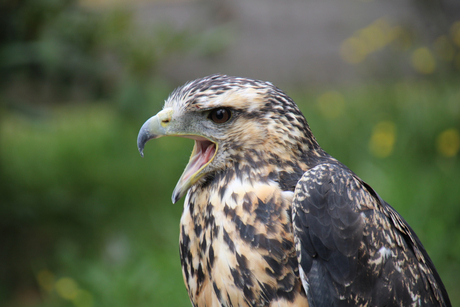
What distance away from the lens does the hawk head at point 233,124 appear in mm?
1768

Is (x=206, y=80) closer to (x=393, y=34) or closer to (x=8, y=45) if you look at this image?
(x=8, y=45)

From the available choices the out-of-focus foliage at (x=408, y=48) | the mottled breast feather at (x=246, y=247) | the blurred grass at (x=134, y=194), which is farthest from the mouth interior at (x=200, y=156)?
the out-of-focus foliage at (x=408, y=48)

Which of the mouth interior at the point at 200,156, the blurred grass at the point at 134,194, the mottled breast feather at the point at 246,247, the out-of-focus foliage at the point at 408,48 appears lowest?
the blurred grass at the point at 134,194

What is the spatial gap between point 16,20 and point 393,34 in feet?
12.7

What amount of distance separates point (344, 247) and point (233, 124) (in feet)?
2.07

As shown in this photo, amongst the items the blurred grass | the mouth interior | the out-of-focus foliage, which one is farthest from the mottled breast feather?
the out-of-focus foliage

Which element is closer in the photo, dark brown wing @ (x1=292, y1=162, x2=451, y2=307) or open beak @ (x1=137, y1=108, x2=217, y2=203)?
dark brown wing @ (x1=292, y1=162, x2=451, y2=307)

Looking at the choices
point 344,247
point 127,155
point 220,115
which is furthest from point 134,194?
point 344,247

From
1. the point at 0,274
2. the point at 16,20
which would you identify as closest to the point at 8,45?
the point at 16,20

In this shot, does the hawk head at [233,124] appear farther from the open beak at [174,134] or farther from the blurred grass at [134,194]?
the blurred grass at [134,194]

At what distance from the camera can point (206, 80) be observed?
1.85m

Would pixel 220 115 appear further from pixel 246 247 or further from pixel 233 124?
pixel 246 247

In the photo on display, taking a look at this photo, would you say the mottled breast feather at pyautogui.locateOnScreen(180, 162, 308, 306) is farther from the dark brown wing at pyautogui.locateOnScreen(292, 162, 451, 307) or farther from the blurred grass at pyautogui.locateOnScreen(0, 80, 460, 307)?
the blurred grass at pyautogui.locateOnScreen(0, 80, 460, 307)

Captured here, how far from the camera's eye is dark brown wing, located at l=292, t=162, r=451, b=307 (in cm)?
161
